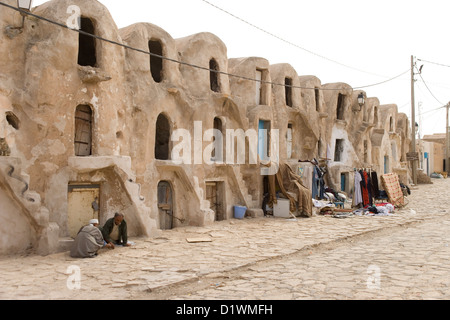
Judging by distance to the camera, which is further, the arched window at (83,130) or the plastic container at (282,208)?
the plastic container at (282,208)

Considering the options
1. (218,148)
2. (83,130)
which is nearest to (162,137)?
(218,148)

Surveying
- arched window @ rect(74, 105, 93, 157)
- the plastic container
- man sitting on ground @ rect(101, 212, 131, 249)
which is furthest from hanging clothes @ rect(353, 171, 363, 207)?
arched window @ rect(74, 105, 93, 157)

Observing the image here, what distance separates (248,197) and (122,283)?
10828 mm

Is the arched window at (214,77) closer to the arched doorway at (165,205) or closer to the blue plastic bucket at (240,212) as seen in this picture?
the arched doorway at (165,205)

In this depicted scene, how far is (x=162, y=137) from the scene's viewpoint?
655 inches

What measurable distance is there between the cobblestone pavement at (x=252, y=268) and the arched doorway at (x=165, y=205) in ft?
3.01

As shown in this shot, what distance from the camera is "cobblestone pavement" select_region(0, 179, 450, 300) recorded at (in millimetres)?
7469

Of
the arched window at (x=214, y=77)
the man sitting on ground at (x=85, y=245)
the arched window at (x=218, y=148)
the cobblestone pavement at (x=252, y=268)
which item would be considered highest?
the arched window at (x=214, y=77)

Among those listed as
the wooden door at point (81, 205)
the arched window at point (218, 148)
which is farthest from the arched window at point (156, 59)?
the wooden door at point (81, 205)

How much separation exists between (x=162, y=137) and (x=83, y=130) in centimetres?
436

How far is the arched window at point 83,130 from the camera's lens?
1249 centimetres

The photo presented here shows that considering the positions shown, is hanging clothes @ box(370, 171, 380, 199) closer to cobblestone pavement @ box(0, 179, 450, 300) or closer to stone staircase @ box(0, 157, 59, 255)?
cobblestone pavement @ box(0, 179, 450, 300)

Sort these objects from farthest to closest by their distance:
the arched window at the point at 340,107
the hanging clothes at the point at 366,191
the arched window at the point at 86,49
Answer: the arched window at the point at 340,107 → the hanging clothes at the point at 366,191 → the arched window at the point at 86,49

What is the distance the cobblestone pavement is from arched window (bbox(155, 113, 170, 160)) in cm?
341
